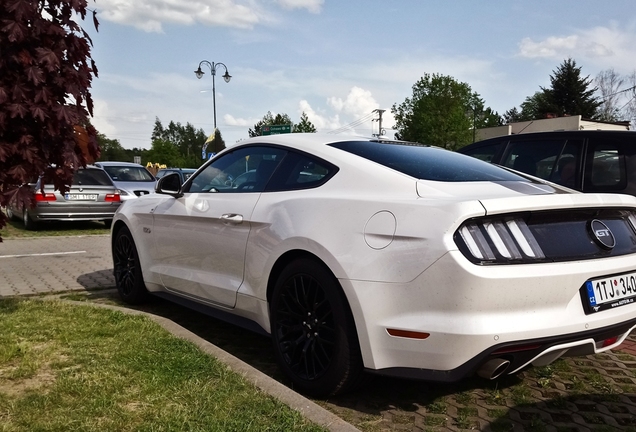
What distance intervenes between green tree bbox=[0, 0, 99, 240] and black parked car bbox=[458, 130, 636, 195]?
434 cm

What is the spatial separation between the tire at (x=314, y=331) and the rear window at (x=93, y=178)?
35.5 ft

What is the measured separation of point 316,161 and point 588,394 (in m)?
2.13

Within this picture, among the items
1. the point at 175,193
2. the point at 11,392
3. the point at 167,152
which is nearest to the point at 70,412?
the point at 11,392

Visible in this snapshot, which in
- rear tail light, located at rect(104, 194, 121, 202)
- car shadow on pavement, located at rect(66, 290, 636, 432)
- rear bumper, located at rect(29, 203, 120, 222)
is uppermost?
rear tail light, located at rect(104, 194, 121, 202)

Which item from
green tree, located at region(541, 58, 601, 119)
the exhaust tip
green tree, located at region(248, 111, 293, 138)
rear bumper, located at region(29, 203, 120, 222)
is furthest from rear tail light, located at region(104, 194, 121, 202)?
green tree, located at region(541, 58, 601, 119)

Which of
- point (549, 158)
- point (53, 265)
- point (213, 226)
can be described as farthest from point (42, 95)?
point (53, 265)

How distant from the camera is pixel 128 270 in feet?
18.1

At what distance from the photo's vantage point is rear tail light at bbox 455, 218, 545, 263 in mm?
2691

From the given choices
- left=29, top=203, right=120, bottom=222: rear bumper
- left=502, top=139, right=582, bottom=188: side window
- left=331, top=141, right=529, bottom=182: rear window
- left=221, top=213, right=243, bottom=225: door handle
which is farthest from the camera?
left=29, top=203, right=120, bottom=222: rear bumper

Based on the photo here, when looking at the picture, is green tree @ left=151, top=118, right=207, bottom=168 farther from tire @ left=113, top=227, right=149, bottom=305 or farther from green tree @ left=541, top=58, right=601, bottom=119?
tire @ left=113, top=227, right=149, bottom=305

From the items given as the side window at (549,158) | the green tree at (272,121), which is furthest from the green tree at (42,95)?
the green tree at (272,121)

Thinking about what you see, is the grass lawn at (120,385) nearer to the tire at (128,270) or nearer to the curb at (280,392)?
the curb at (280,392)

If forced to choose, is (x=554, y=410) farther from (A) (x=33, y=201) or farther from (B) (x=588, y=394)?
(A) (x=33, y=201)

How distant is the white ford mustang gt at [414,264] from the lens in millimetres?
2699
